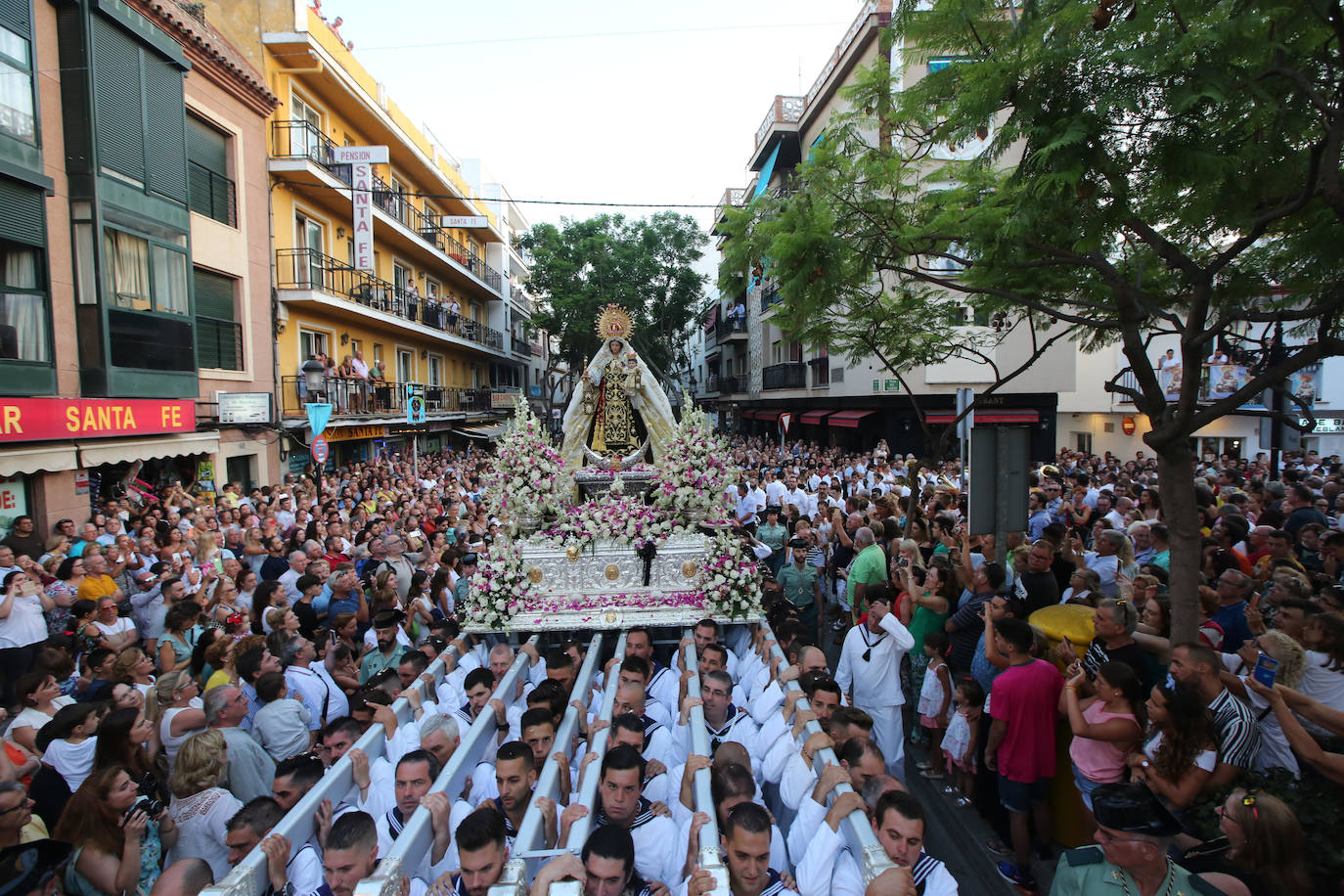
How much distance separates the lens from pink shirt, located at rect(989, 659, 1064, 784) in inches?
185

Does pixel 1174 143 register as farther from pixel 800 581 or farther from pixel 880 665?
pixel 800 581

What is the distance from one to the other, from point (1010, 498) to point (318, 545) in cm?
769

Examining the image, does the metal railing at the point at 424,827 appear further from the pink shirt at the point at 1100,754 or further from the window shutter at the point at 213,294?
the window shutter at the point at 213,294

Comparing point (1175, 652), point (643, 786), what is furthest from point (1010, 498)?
point (643, 786)

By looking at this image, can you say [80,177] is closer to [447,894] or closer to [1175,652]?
[447,894]

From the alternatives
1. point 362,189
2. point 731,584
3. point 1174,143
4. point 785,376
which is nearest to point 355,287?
point 362,189

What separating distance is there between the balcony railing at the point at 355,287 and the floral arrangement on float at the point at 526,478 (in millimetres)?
11985

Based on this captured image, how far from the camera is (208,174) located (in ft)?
48.4

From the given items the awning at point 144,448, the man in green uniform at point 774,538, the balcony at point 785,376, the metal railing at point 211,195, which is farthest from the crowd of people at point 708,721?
the balcony at point 785,376

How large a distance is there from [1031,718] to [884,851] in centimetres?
182

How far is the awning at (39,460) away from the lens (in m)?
9.68

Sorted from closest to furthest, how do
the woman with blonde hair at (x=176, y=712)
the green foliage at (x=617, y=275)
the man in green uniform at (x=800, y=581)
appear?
the woman with blonde hair at (x=176, y=712) → the man in green uniform at (x=800, y=581) → the green foliage at (x=617, y=275)

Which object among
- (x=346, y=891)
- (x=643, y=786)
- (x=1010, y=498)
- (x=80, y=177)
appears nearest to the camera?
(x=346, y=891)

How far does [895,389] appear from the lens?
870 inches
